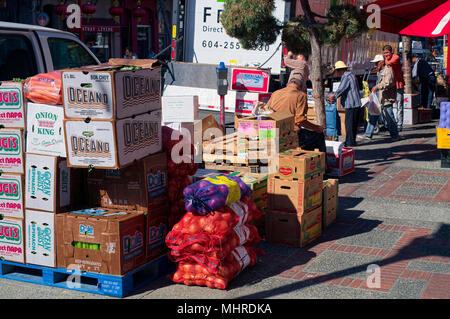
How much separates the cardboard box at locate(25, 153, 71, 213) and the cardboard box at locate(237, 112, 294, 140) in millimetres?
3459

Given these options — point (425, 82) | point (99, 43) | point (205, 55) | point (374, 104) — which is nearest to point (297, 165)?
point (374, 104)

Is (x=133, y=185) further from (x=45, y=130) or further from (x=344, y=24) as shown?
(x=344, y=24)

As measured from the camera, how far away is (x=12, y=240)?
6504 millimetres

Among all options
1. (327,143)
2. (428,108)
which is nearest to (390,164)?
(327,143)

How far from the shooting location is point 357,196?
32.7ft

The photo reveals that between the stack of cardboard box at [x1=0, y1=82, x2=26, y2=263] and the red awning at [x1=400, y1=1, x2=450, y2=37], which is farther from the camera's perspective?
the stack of cardboard box at [x1=0, y1=82, x2=26, y2=263]

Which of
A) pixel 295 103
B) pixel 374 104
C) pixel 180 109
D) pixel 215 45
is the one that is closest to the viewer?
pixel 180 109

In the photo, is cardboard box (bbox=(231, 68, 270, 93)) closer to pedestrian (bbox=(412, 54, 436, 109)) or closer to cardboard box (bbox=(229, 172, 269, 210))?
cardboard box (bbox=(229, 172, 269, 210))

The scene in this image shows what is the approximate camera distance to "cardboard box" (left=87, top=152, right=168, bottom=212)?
6.26 m

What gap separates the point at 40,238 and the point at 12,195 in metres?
0.55

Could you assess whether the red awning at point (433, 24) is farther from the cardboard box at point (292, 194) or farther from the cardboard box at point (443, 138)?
the cardboard box at point (443, 138)

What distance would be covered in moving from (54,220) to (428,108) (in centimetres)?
1648

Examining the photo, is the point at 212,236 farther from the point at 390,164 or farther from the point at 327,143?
the point at 390,164

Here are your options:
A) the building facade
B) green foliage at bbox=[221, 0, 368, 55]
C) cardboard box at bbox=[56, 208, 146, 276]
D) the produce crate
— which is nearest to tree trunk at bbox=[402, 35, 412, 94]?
green foliage at bbox=[221, 0, 368, 55]
